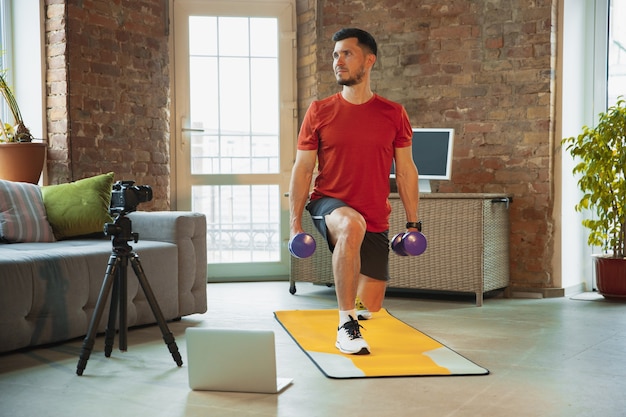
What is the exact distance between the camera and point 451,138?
5.45 metres

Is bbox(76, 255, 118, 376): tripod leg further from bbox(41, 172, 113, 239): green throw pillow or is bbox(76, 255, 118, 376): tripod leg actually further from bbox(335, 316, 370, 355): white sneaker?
bbox(41, 172, 113, 239): green throw pillow

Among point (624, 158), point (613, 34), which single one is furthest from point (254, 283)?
point (613, 34)

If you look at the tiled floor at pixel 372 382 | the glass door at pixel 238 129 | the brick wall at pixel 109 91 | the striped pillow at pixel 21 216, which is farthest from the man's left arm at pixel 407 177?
the glass door at pixel 238 129

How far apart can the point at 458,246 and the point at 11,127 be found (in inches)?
118

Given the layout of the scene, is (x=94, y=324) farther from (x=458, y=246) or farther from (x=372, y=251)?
(x=458, y=246)

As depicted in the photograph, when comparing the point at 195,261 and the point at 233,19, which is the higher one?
the point at 233,19

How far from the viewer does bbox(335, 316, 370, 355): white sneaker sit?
3.44 m

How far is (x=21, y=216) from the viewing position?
14.2ft

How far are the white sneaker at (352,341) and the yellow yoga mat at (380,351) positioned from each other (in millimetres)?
28

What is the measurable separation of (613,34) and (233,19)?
292 cm

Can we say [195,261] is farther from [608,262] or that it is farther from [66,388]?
[608,262]

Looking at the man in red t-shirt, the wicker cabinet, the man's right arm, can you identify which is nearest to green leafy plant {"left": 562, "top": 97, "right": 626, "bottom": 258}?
the wicker cabinet

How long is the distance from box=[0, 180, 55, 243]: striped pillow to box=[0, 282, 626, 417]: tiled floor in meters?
0.76

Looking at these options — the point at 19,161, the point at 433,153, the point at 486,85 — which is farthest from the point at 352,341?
the point at 486,85
